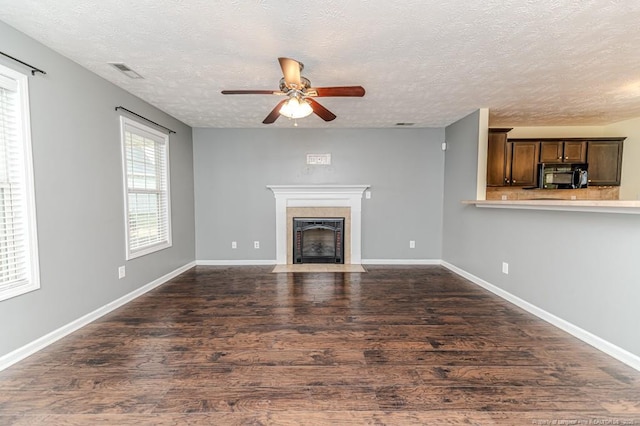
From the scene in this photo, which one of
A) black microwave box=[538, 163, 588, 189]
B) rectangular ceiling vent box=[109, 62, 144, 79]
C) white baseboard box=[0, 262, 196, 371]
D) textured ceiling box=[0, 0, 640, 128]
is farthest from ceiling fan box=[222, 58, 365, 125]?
black microwave box=[538, 163, 588, 189]

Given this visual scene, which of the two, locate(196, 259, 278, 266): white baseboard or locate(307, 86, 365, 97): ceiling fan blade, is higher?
locate(307, 86, 365, 97): ceiling fan blade

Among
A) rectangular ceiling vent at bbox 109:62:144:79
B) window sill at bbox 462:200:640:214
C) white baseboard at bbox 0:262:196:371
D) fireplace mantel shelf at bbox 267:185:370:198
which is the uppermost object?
rectangular ceiling vent at bbox 109:62:144:79

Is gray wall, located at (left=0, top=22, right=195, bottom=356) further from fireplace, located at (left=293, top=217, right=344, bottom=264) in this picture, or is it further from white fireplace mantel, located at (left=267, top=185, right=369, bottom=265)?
fireplace, located at (left=293, top=217, right=344, bottom=264)

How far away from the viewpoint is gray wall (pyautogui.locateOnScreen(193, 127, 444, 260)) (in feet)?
15.3

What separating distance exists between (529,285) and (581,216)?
93cm

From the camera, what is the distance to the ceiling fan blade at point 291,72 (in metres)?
1.98

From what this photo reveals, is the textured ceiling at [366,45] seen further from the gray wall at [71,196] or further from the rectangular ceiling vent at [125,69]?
the gray wall at [71,196]

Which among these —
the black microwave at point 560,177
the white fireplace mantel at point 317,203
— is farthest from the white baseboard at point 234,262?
the black microwave at point 560,177

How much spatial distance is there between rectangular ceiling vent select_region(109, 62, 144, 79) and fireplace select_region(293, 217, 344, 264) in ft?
9.59

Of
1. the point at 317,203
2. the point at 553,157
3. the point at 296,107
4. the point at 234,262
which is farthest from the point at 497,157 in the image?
the point at 234,262

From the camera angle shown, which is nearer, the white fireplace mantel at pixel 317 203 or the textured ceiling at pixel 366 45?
the textured ceiling at pixel 366 45

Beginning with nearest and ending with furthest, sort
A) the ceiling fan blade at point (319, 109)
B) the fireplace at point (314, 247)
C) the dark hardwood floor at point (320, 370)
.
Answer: the dark hardwood floor at point (320, 370) < the ceiling fan blade at point (319, 109) < the fireplace at point (314, 247)

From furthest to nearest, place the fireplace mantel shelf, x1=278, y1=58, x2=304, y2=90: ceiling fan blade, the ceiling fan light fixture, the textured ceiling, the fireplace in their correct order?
1. the fireplace
2. the fireplace mantel shelf
3. the ceiling fan light fixture
4. x1=278, y1=58, x2=304, y2=90: ceiling fan blade
5. the textured ceiling

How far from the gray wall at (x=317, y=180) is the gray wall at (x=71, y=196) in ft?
5.08
